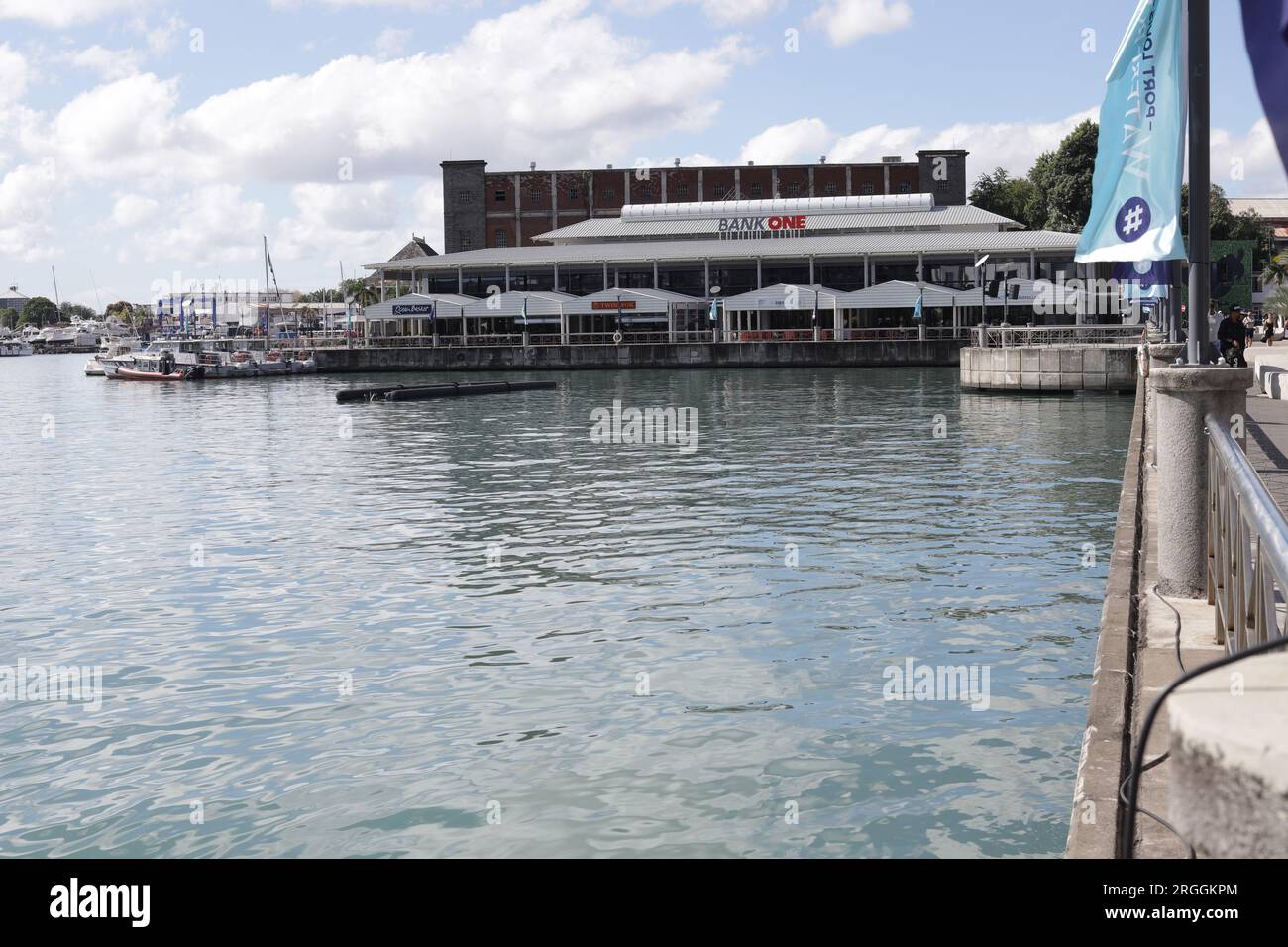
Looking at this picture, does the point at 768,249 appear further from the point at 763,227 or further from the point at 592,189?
the point at 592,189

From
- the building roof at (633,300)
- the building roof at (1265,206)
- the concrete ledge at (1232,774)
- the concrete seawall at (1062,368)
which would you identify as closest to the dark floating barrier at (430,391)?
the building roof at (633,300)

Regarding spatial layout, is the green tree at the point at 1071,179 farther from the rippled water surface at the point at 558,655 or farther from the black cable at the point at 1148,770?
the black cable at the point at 1148,770

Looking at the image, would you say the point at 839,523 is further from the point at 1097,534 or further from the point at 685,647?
the point at 685,647

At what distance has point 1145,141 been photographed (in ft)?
38.2

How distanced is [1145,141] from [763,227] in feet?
277

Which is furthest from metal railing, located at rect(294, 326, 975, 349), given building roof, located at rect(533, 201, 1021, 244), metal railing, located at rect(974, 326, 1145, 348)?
building roof, located at rect(533, 201, 1021, 244)

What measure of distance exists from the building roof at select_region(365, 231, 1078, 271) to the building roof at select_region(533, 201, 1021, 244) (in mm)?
944

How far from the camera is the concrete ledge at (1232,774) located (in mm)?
1957

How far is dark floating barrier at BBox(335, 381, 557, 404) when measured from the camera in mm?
54062

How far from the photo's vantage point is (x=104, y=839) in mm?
7699

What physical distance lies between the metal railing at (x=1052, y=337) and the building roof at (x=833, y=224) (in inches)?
1005

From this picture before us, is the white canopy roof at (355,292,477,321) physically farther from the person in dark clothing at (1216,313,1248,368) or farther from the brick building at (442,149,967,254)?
the person in dark clothing at (1216,313,1248,368)
